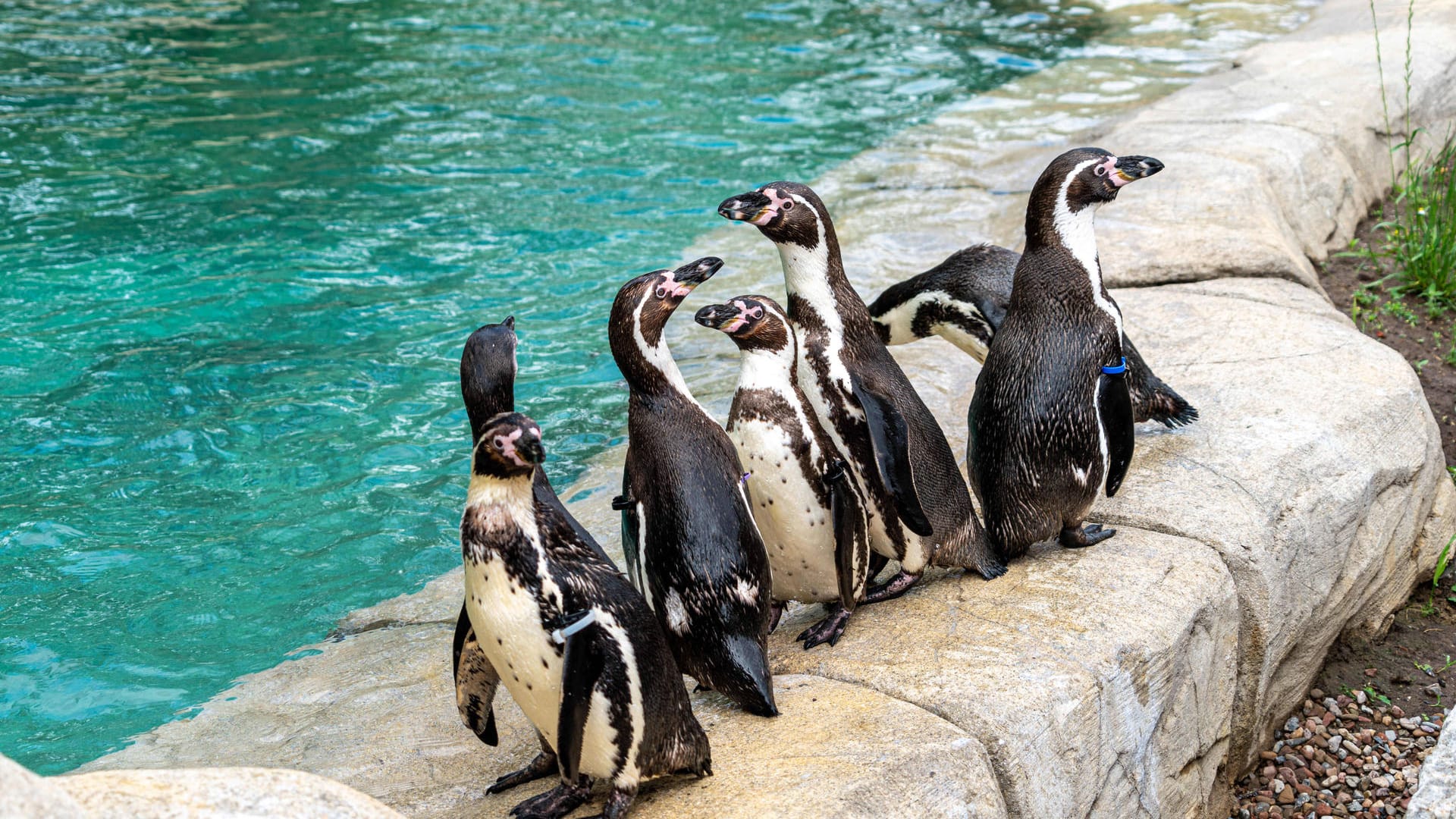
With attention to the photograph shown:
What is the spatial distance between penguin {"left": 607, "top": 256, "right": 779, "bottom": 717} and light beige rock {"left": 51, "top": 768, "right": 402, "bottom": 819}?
3.42 ft

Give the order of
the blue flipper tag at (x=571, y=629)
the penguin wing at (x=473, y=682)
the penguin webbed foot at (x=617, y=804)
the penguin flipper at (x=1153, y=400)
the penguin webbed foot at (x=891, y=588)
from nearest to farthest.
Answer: the blue flipper tag at (x=571, y=629) → the penguin webbed foot at (x=617, y=804) → the penguin wing at (x=473, y=682) → the penguin webbed foot at (x=891, y=588) → the penguin flipper at (x=1153, y=400)

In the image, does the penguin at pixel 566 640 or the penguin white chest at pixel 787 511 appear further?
the penguin white chest at pixel 787 511

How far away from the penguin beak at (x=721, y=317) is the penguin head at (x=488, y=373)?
0.61 metres

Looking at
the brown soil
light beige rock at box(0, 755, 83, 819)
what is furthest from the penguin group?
the brown soil

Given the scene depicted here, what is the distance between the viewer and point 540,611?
257cm

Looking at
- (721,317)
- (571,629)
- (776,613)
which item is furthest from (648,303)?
(776,613)

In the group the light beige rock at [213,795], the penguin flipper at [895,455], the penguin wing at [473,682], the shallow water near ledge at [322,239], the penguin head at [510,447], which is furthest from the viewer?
the shallow water near ledge at [322,239]

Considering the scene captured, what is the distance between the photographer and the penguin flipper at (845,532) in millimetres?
3373

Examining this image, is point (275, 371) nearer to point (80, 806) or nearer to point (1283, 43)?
point (80, 806)

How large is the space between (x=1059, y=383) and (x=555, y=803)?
1.81m

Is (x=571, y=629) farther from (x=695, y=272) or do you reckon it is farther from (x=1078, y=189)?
(x=1078, y=189)

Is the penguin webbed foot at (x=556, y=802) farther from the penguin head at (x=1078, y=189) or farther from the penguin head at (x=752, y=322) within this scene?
the penguin head at (x=1078, y=189)

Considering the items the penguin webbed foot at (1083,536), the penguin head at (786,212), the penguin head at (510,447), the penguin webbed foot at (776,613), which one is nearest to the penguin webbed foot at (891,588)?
the penguin webbed foot at (776,613)

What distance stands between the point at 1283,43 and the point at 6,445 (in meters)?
8.52
